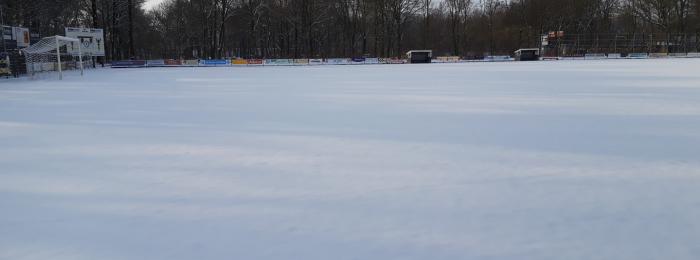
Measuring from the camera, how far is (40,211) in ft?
14.0

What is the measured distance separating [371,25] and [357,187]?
2538 inches

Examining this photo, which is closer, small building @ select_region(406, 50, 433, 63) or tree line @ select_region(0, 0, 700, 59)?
small building @ select_region(406, 50, 433, 63)

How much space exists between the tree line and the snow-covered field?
52.2 meters

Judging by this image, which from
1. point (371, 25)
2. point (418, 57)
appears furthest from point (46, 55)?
point (371, 25)

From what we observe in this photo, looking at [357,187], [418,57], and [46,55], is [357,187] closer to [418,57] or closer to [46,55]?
[46,55]

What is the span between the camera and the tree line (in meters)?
62.2

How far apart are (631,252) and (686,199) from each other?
1.52m

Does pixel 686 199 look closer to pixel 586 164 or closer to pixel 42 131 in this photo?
pixel 586 164

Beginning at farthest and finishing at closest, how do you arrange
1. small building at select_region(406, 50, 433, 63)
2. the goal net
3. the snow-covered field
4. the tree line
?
the tree line < small building at select_region(406, 50, 433, 63) < the goal net < the snow-covered field

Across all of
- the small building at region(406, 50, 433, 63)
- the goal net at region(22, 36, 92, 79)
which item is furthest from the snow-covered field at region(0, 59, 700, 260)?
the small building at region(406, 50, 433, 63)

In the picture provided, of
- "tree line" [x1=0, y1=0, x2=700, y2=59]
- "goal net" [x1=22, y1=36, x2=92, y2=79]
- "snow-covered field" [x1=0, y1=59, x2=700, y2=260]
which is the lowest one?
"snow-covered field" [x1=0, y1=59, x2=700, y2=260]

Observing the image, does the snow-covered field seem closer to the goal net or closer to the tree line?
the goal net

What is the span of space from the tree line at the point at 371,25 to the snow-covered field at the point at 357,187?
52.2 metres

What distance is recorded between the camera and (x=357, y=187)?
488 centimetres
